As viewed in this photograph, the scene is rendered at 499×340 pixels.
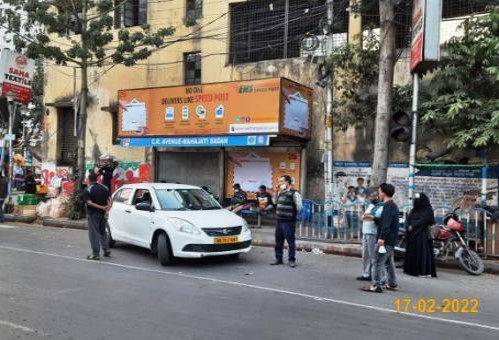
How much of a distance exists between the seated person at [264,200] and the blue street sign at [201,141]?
60.1 inches

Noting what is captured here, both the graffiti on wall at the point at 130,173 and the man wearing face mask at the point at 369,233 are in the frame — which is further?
the graffiti on wall at the point at 130,173

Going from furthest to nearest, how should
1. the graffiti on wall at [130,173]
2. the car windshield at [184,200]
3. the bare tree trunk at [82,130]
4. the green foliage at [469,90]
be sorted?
the graffiti on wall at [130,173] < the bare tree trunk at [82,130] < the green foliage at [469,90] < the car windshield at [184,200]

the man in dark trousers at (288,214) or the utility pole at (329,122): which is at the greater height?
the utility pole at (329,122)

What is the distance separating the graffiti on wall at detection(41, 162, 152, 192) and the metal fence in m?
7.89

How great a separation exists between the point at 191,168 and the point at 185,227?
29.9 ft

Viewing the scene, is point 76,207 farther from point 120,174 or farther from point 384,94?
point 384,94

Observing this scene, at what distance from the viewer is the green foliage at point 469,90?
1134cm

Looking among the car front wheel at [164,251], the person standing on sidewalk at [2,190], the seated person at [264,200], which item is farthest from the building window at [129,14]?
the car front wheel at [164,251]

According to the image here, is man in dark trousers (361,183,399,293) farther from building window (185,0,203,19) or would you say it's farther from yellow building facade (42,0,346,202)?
building window (185,0,203,19)

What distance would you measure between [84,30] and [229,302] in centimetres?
1282

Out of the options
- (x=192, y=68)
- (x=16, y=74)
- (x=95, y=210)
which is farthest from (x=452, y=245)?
(x=16, y=74)

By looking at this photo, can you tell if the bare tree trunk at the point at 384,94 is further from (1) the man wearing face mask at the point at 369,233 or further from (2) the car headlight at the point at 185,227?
(2) the car headlight at the point at 185,227

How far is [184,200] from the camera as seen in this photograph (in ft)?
34.4
